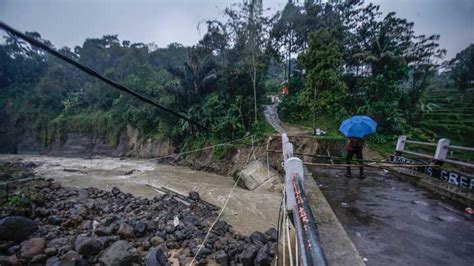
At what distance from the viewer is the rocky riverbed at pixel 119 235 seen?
4864mm

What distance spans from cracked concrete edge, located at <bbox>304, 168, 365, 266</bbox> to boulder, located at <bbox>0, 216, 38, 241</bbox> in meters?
6.87

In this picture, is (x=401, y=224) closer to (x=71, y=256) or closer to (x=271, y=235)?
(x=271, y=235)

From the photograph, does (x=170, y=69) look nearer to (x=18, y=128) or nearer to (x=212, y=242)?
(x=212, y=242)

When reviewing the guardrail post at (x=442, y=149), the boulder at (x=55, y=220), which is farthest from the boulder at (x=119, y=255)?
the guardrail post at (x=442, y=149)

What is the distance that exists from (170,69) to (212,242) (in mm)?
14432

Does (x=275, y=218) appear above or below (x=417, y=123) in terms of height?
below

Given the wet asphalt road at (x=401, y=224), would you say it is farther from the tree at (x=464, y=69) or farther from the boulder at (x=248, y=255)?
the tree at (x=464, y=69)

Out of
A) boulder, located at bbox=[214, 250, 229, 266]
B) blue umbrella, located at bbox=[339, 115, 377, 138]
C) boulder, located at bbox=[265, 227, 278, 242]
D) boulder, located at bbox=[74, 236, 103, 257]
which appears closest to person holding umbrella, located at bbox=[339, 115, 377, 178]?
blue umbrella, located at bbox=[339, 115, 377, 138]

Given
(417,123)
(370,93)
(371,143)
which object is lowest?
(371,143)

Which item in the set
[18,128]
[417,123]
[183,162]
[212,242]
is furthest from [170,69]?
[18,128]

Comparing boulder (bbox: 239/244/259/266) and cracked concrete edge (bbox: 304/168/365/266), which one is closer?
cracked concrete edge (bbox: 304/168/365/266)

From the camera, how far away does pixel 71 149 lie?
2334 cm

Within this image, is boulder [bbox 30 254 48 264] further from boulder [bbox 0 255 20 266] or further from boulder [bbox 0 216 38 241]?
boulder [bbox 0 216 38 241]

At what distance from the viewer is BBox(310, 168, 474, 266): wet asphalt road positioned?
2729mm
